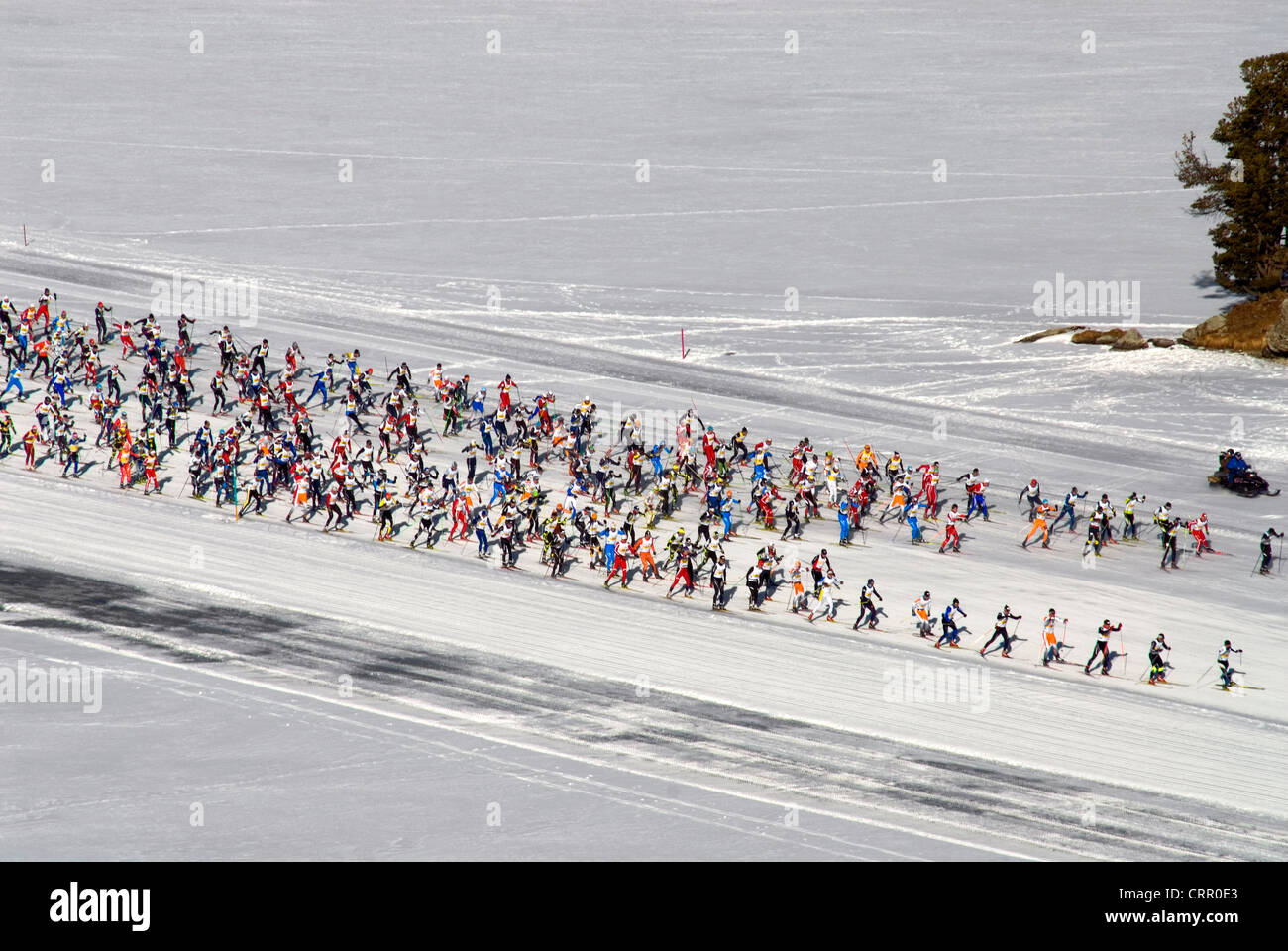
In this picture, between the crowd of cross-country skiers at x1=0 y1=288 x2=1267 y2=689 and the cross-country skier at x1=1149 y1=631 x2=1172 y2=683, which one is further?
the crowd of cross-country skiers at x1=0 y1=288 x2=1267 y2=689

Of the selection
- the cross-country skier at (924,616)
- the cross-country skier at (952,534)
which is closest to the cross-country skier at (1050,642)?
the cross-country skier at (924,616)

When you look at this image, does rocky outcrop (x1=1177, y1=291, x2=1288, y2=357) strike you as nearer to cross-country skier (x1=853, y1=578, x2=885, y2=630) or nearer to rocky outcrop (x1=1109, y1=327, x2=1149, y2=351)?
rocky outcrop (x1=1109, y1=327, x2=1149, y2=351)

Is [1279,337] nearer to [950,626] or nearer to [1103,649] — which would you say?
[1103,649]

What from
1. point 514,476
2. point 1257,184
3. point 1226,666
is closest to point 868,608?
point 1226,666

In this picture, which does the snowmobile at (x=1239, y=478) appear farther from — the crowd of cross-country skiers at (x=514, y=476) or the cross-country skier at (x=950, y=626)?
the cross-country skier at (x=950, y=626)

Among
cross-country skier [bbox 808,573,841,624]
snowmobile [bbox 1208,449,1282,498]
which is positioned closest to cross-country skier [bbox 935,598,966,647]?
cross-country skier [bbox 808,573,841,624]
